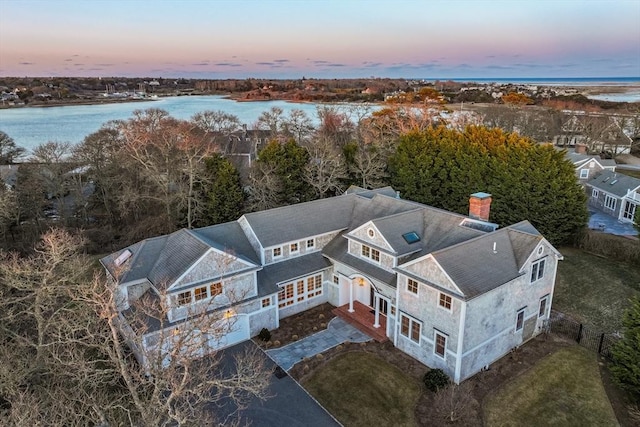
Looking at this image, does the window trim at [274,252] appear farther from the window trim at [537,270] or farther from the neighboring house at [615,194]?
the neighboring house at [615,194]

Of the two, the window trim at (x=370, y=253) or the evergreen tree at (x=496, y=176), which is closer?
the window trim at (x=370, y=253)

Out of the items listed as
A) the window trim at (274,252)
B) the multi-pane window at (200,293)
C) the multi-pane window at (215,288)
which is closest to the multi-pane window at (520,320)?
the window trim at (274,252)

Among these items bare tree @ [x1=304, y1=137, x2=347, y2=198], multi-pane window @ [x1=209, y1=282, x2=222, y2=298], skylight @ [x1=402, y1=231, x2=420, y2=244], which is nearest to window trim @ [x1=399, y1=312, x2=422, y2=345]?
skylight @ [x1=402, y1=231, x2=420, y2=244]

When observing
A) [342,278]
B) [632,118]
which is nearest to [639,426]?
[342,278]

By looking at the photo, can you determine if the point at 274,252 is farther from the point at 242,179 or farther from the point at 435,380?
the point at 242,179

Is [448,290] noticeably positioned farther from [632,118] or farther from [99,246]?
[632,118]

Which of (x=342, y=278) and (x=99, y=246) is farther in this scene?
(x=99, y=246)
